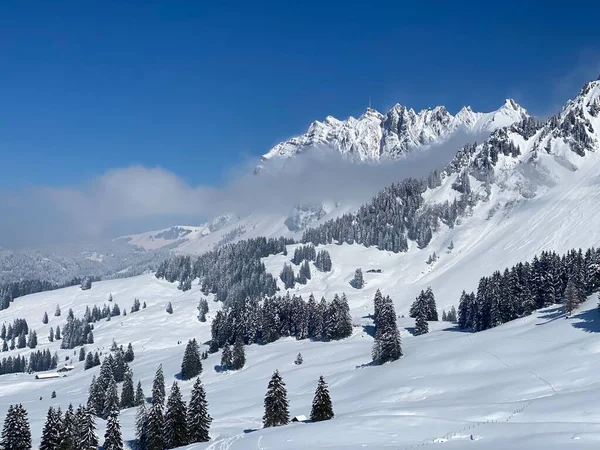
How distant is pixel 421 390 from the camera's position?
68.1m

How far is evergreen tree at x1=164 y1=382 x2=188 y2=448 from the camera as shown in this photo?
63938 mm

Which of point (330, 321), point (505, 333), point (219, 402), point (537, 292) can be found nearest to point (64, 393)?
point (219, 402)

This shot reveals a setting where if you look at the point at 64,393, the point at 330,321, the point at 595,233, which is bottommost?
the point at 64,393

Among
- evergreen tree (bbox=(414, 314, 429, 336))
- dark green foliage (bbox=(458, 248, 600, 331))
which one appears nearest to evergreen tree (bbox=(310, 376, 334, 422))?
dark green foliage (bbox=(458, 248, 600, 331))

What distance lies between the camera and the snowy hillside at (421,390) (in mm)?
39594

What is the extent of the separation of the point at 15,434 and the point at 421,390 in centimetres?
5126

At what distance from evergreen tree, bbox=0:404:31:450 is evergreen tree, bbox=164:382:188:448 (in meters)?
18.0

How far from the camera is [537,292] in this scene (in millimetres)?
116375

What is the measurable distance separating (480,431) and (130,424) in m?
63.5

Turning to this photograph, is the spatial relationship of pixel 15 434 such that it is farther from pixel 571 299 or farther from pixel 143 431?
pixel 571 299

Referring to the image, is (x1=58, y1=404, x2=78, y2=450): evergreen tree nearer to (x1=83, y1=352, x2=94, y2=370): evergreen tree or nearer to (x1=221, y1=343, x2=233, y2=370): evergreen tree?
(x1=221, y1=343, x2=233, y2=370): evergreen tree

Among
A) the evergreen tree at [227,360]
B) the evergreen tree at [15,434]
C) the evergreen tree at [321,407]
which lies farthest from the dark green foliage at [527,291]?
the evergreen tree at [15,434]

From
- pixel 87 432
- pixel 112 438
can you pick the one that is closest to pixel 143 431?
pixel 112 438

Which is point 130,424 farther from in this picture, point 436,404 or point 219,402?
point 436,404
